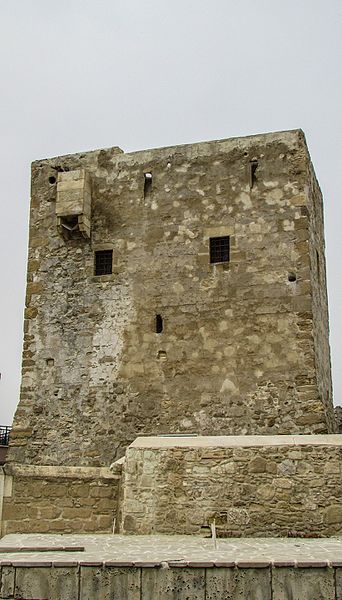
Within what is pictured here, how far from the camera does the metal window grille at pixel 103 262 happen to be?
17203mm

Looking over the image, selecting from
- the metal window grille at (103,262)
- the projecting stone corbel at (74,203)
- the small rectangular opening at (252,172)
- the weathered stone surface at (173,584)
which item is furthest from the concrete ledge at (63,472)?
the small rectangular opening at (252,172)

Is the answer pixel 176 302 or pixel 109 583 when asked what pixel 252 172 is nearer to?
pixel 176 302

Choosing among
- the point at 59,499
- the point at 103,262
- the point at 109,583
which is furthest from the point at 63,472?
the point at 103,262

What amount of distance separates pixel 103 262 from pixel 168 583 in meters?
10.3

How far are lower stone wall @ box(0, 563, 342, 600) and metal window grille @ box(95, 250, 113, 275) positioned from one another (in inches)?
386

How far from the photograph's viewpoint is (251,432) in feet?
49.8

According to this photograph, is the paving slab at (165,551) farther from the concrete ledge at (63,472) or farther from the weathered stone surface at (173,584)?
the concrete ledge at (63,472)

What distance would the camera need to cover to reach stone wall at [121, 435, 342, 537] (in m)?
10.5

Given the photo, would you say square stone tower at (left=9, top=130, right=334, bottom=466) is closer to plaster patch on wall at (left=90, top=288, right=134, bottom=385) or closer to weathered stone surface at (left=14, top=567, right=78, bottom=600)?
plaster patch on wall at (left=90, top=288, right=134, bottom=385)

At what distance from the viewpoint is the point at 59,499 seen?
1165 centimetres

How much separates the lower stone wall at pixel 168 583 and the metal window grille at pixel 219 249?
9254 mm

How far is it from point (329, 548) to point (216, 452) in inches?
90.3

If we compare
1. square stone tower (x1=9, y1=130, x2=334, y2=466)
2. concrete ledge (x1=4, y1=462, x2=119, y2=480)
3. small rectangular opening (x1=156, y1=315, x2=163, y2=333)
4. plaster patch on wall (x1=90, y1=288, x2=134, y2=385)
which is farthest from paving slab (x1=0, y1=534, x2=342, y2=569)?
small rectangular opening (x1=156, y1=315, x2=163, y2=333)

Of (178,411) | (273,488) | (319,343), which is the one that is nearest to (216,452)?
(273,488)
